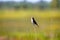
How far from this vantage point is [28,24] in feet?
10.2

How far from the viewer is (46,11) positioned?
10.2ft

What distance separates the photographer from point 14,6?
311 centimetres

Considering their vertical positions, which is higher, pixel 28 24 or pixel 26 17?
pixel 26 17

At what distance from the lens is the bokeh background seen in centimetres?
309

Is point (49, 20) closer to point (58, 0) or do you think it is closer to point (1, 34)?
point (58, 0)

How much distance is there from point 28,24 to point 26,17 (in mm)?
104

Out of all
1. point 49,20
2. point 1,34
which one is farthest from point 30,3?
point 1,34

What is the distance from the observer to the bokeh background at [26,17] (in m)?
3.09

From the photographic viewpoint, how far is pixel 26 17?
10.2 ft

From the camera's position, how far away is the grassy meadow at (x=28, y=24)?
10.1ft

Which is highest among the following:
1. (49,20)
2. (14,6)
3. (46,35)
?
(14,6)

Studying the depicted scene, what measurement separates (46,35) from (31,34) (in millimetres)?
221

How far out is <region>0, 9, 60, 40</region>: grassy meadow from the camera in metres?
3.09

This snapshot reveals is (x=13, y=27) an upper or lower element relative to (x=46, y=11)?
lower
